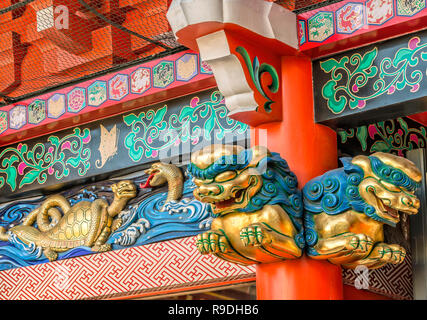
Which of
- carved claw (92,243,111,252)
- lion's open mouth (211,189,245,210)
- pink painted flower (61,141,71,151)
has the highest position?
pink painted flower (61,141,71,151)

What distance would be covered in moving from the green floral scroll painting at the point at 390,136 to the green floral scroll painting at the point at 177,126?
549mm

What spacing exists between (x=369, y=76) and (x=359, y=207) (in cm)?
57

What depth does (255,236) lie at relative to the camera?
11.3 feet

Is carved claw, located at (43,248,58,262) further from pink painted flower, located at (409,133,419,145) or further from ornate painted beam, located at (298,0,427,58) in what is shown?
pink painted flower, located at (409,133,419,145)

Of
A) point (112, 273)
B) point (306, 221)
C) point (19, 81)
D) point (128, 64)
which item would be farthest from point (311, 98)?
point (19, 81)

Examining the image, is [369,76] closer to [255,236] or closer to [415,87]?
[415,87]

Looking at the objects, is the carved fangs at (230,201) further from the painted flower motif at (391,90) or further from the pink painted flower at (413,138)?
the pink painted flower at (413,138)

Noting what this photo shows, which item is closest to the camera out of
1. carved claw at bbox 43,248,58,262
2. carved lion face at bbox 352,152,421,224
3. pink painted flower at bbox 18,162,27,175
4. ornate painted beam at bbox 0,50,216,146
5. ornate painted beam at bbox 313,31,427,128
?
carved lion face at bbox 352,152,421,224

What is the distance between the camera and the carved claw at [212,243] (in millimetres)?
3605

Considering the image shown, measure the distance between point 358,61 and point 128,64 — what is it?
3.77ft

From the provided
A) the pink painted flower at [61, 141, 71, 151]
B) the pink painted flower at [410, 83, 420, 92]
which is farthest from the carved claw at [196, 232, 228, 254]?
the pink painted flower at [61, 141, 71, 151]

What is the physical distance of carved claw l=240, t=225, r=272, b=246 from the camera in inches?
136

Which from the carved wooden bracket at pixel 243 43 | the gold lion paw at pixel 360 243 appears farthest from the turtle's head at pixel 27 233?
the gold lion paw at pixel 360 243

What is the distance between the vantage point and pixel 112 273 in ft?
14.4
